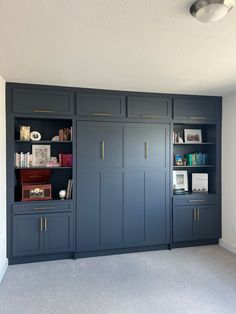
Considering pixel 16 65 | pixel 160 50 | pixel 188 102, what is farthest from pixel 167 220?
pixel 16 65

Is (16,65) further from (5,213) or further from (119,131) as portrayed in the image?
(5,213)

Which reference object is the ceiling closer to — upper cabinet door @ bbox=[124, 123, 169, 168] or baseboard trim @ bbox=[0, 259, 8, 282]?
upper cabinet door @ bbox=[124, 123, 169, 168]

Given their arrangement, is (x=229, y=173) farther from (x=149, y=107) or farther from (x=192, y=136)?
(x=149, y=107)

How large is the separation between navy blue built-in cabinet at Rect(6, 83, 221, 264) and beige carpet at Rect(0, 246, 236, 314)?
0.97ft

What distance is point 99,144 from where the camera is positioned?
3.56m

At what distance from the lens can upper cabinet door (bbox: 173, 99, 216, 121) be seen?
12.6 ft

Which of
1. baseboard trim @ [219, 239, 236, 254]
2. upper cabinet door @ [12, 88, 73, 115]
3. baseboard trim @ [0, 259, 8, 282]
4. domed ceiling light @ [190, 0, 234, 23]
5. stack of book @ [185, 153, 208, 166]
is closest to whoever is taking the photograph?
domed ceiling light @ [190, 0, 234, 23]

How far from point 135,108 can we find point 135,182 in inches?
43.6

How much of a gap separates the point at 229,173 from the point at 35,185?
2932 millimetres

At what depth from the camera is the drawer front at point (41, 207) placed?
3.28 meters

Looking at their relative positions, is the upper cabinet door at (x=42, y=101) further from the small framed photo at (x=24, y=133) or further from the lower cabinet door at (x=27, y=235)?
the lower cabinet door at (x=27, y=235)

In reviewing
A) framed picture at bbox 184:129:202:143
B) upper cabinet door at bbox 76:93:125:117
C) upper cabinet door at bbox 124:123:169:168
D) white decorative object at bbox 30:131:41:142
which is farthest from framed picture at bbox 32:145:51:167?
framed picture at bbox 184:129:202:143

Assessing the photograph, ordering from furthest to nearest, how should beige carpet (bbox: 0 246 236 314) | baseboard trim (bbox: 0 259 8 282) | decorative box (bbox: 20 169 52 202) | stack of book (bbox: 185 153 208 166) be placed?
1. stack of book (bbox: 185 153 208 166)
2. decorative box (bbox: 20 169 52 202)
3. baseboard trim (bbox: 0 259 8 282)
4. beige carpet (bbox: 0 246 236 314)

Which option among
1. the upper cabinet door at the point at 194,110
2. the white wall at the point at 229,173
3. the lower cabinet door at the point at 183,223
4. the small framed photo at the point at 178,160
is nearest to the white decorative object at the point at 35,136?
the upper cabinet door at the point at 194,110
